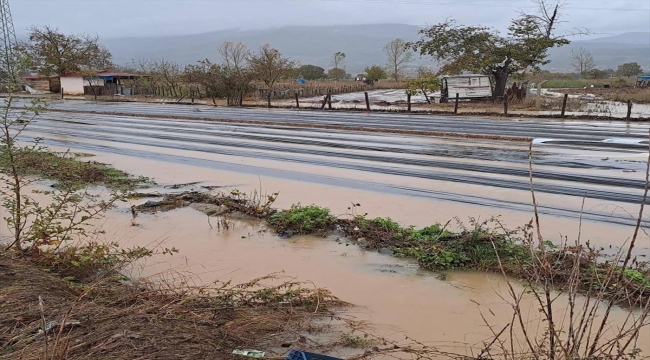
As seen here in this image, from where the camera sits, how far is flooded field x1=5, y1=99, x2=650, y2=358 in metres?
5.51

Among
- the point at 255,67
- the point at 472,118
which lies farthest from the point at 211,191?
the point at 255,67

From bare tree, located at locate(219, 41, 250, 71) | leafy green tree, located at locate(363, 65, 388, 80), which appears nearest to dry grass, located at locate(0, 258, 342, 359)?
bare tree, located at locate(219, 41, 250, 71)

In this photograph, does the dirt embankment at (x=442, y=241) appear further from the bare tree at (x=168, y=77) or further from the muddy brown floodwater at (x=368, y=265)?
the bare tree at (x=168, y=77)

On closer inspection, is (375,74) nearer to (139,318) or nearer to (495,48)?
(495,48)

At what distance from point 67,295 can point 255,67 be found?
3951cm

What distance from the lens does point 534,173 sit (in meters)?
10.9

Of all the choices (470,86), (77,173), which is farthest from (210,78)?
(77,173)

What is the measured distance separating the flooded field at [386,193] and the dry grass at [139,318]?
0.76m

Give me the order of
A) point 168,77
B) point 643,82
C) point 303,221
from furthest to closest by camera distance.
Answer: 1. point 168,77
2. point 643,82
3. point 303,221

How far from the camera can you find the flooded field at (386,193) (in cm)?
551

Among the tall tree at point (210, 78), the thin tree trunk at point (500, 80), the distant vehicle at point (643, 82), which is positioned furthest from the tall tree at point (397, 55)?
the thin tree trunk at point (500, 80)

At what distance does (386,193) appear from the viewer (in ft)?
31.4

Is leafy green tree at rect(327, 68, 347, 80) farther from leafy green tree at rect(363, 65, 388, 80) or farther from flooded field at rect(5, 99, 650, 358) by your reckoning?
flooded field at rect(5, 99, 650, 358)

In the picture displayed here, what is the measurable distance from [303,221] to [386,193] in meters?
2.44
